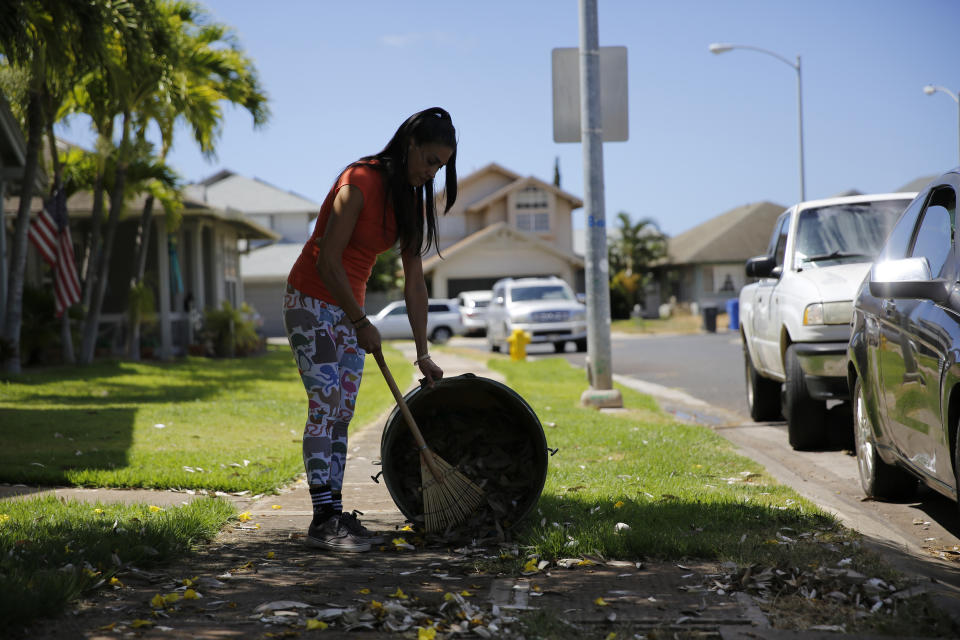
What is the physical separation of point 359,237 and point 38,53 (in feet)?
28.6

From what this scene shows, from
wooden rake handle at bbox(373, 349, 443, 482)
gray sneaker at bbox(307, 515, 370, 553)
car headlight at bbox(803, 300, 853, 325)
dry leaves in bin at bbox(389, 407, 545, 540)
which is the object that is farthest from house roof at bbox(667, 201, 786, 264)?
gray sneaker at bbox(307, 515, 370, 553)

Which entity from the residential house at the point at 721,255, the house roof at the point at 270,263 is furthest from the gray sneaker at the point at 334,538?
the residential house at the point at 721,255

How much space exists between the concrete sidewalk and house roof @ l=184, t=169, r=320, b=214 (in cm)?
3960

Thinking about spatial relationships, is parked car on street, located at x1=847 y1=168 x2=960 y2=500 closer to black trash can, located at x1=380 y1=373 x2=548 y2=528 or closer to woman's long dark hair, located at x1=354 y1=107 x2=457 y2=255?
black trash can, located at x1=380 y1=373 x2=548 y2=528

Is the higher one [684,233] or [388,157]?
[684,233]

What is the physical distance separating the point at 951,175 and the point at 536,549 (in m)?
2.63

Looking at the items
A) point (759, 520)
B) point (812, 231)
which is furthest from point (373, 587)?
point (812, 231)

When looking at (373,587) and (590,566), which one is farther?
(590,566)

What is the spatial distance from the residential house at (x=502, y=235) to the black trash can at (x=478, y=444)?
3995 cm

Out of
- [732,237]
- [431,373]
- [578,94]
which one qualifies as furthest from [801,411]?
[732,237]

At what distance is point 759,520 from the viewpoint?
474 cm

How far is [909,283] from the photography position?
13.6 feet

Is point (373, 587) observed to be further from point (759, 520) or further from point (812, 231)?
point (812, 231)

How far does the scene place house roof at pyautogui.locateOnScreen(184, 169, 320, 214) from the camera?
146 ft
